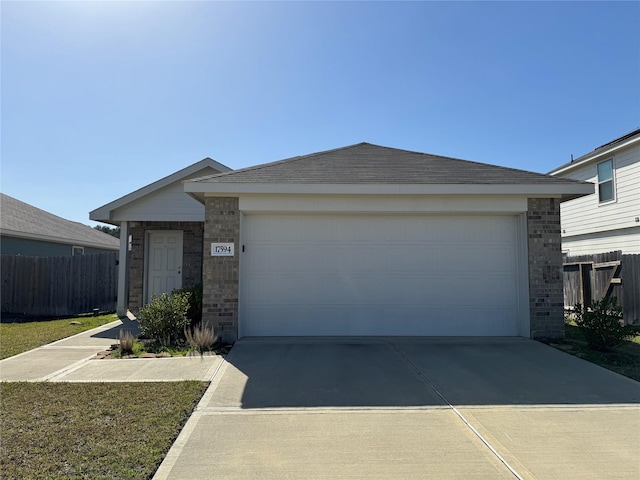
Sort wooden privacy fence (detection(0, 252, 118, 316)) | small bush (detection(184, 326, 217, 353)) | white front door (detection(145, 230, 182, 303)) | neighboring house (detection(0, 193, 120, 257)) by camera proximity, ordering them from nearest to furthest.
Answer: small bush (detection(184, 326, 217, 353)) → white front door (detection(145, 230, 182, 303)) → wooden privacy fence (detection(0, 252, 118, 316)) → neighboring house (detection(0, 193, 120, 257))

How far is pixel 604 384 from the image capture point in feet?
17.8

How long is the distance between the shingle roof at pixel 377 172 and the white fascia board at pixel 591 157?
6.63 m

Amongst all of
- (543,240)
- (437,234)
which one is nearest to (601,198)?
(543,240)

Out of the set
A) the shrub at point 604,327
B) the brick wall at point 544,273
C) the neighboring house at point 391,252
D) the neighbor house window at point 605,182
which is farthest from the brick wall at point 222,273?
the neighbor house window at point 605,182

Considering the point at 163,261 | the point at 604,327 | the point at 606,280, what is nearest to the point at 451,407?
the point at 604,327

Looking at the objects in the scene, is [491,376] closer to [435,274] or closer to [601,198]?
[435,274]

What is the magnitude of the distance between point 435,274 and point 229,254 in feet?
13.5

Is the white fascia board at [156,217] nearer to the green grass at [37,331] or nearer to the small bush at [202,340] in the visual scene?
the green grass at [37,331]

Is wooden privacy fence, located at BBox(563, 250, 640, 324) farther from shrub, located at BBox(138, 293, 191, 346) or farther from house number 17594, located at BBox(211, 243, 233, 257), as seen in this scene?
shrub, located at BBox(138, 293, 191, 346)

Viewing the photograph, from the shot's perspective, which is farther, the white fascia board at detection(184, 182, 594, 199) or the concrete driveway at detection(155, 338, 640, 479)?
the white fascia board at detection(184, 182, 594, 199)

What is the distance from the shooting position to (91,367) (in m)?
6.21

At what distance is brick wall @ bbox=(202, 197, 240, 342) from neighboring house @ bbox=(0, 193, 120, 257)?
38.4ft

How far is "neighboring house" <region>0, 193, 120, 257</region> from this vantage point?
51.1 ft

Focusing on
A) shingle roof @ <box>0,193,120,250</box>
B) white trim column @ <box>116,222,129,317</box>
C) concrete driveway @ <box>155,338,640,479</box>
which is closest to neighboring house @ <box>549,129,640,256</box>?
concrete driveway @ <box>155,338,640,479</box>
